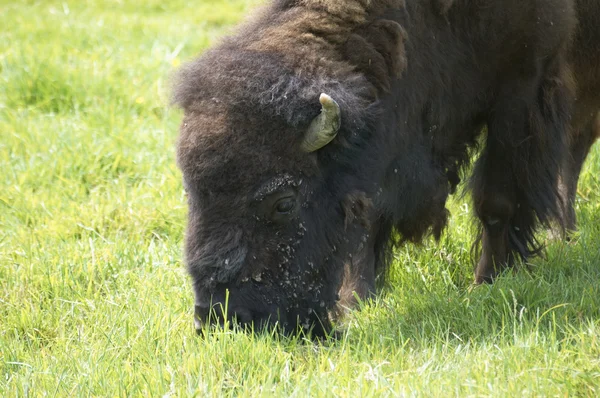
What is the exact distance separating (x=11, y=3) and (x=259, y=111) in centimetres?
943

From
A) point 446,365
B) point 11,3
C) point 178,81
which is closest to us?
point 446,365

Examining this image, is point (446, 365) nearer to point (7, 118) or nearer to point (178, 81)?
point (178, 81)

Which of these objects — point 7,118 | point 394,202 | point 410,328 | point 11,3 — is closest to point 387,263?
point 394,202

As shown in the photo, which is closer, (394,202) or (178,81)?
(178,81)

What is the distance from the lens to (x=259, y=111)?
3.76m

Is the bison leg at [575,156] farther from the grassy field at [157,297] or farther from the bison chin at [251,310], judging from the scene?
the bison chin at [251,310]

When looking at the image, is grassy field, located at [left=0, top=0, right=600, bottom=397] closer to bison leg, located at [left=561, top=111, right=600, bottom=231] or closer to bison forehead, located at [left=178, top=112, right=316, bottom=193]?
bison leg, located at [left=561, top=111, right=600, bottom=231]

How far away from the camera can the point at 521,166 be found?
15.3 ft

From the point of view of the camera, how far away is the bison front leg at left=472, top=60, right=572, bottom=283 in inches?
180

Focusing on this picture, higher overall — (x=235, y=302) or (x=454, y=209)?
(x=235, y=302)

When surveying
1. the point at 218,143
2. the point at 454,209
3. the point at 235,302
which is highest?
the point at 218,143

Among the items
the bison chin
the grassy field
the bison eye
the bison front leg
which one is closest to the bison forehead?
the bison eye

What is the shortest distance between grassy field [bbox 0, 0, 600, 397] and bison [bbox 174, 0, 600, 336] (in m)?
0.25

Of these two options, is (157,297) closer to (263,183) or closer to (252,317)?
(252,317)
